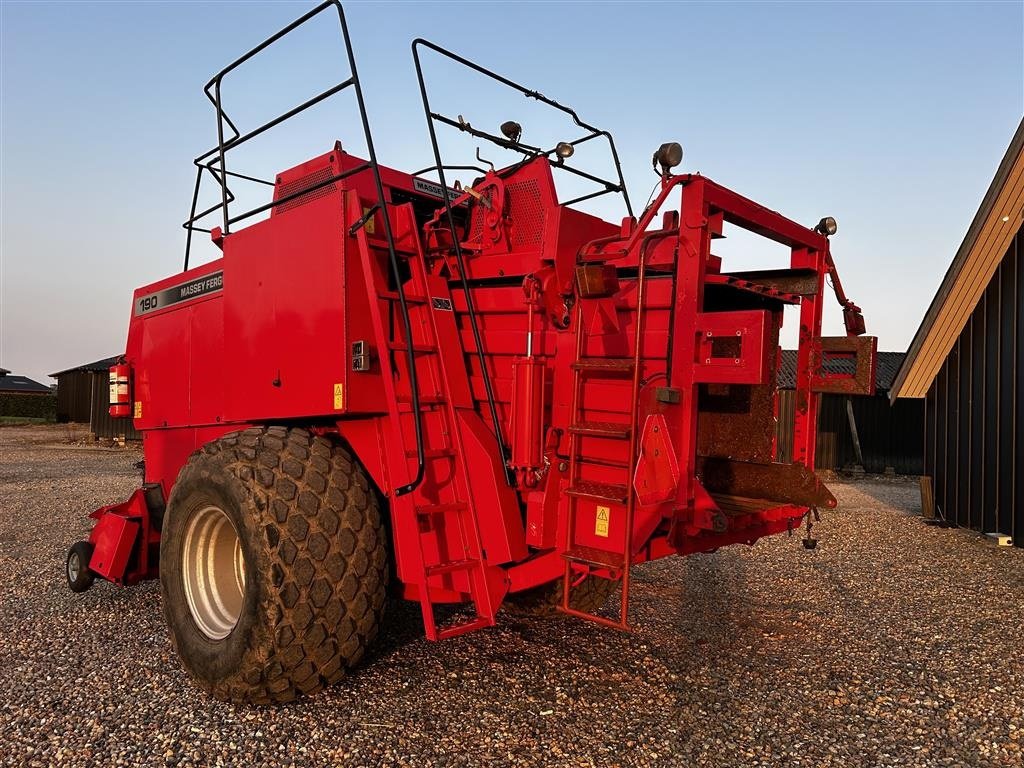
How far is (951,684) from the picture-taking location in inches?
181

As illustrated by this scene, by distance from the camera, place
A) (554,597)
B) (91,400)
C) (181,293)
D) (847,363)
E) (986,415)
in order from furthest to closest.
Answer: (91,400)
(986,415)
(181,293)
(554,597)
(847,363)

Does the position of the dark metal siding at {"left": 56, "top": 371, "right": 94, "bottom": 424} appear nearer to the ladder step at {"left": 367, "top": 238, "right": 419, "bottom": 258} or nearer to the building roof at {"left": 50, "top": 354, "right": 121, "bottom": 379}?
the building roof at {"left": 50, "top": 354, "right": 121, "bottom": 379}

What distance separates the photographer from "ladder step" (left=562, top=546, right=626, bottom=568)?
3.61m

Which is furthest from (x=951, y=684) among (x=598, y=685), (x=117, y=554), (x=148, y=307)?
(x=148, y=307)

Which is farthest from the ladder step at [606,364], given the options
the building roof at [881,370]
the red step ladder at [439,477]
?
the building roof at [881,370]

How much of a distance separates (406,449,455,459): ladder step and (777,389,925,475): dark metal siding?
19.4 metres

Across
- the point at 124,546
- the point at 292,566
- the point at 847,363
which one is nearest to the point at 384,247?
the point at 292,566

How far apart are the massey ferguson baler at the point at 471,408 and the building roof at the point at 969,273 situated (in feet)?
21.5

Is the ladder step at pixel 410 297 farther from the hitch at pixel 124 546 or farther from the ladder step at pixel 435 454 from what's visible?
the hitch at pixel 124 546

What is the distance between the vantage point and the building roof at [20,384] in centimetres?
5629

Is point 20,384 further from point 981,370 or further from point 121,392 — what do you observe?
point 981,370

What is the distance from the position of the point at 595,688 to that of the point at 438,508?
55.2 inches

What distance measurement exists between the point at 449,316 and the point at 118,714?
8.64 feet

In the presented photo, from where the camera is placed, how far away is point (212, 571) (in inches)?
172
